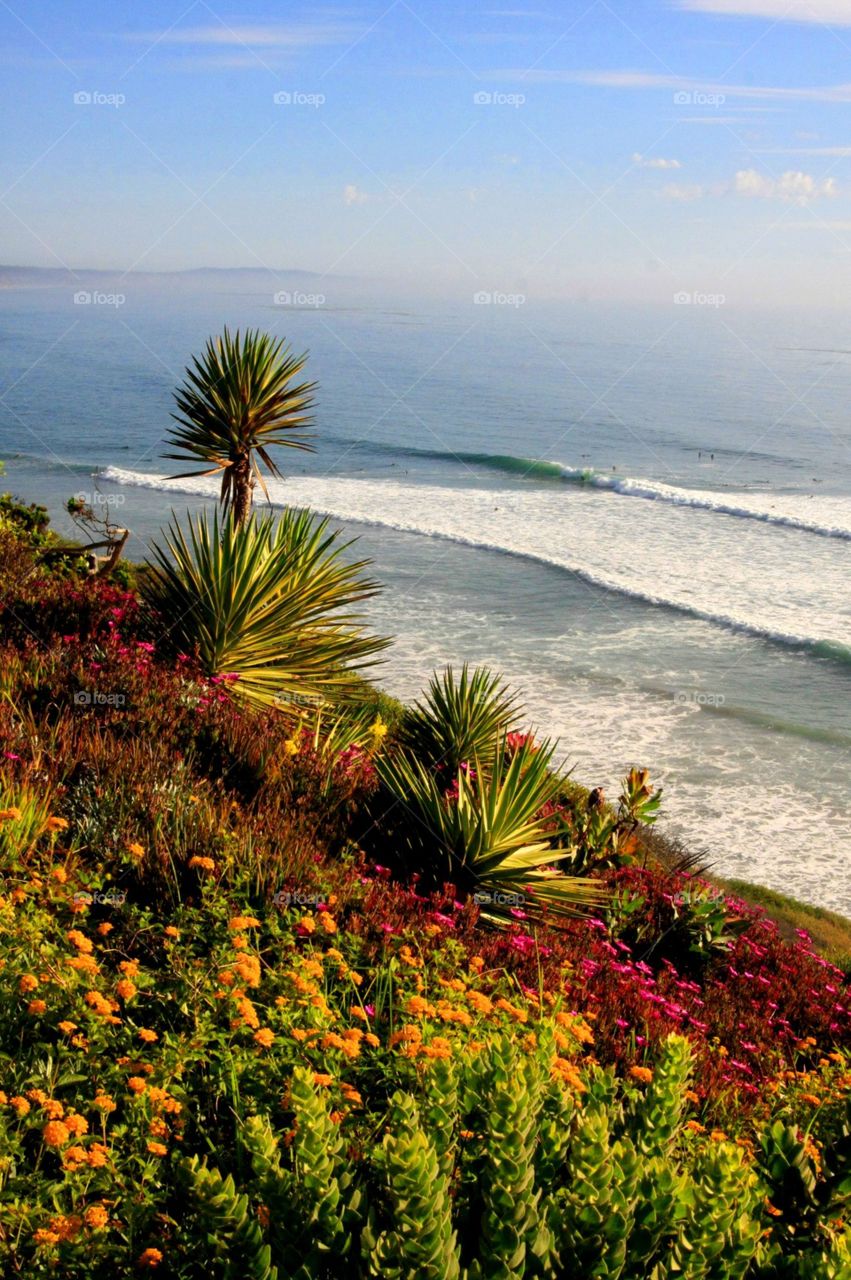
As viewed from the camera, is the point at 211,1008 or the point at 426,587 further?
the point at 426,587

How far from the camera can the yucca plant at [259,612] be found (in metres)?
8.93

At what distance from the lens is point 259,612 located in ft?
30.5

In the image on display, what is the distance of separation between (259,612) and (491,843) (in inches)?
143

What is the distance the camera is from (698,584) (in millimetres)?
25078

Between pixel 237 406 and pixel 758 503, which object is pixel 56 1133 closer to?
pixel 237 406

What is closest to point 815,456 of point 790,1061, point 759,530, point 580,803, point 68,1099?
point 759,530

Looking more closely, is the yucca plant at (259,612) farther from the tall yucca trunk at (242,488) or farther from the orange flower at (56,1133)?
the orange flower at (56,1133)

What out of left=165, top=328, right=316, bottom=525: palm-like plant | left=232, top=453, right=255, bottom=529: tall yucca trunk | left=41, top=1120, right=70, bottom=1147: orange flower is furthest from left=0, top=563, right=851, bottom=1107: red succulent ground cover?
left=165, top=328, right=316, bottom=525: palm-like plant

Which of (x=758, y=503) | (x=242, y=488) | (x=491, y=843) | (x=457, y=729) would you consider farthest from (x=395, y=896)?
(x=758, y=503)

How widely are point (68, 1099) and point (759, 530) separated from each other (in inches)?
1229

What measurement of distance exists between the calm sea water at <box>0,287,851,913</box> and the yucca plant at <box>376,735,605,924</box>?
5.70 metres

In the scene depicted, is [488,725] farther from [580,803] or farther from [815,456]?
[815,456]

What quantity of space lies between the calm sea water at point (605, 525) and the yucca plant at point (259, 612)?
16.6 feet

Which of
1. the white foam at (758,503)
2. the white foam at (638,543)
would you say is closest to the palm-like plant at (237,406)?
the white foam at (638,543)
